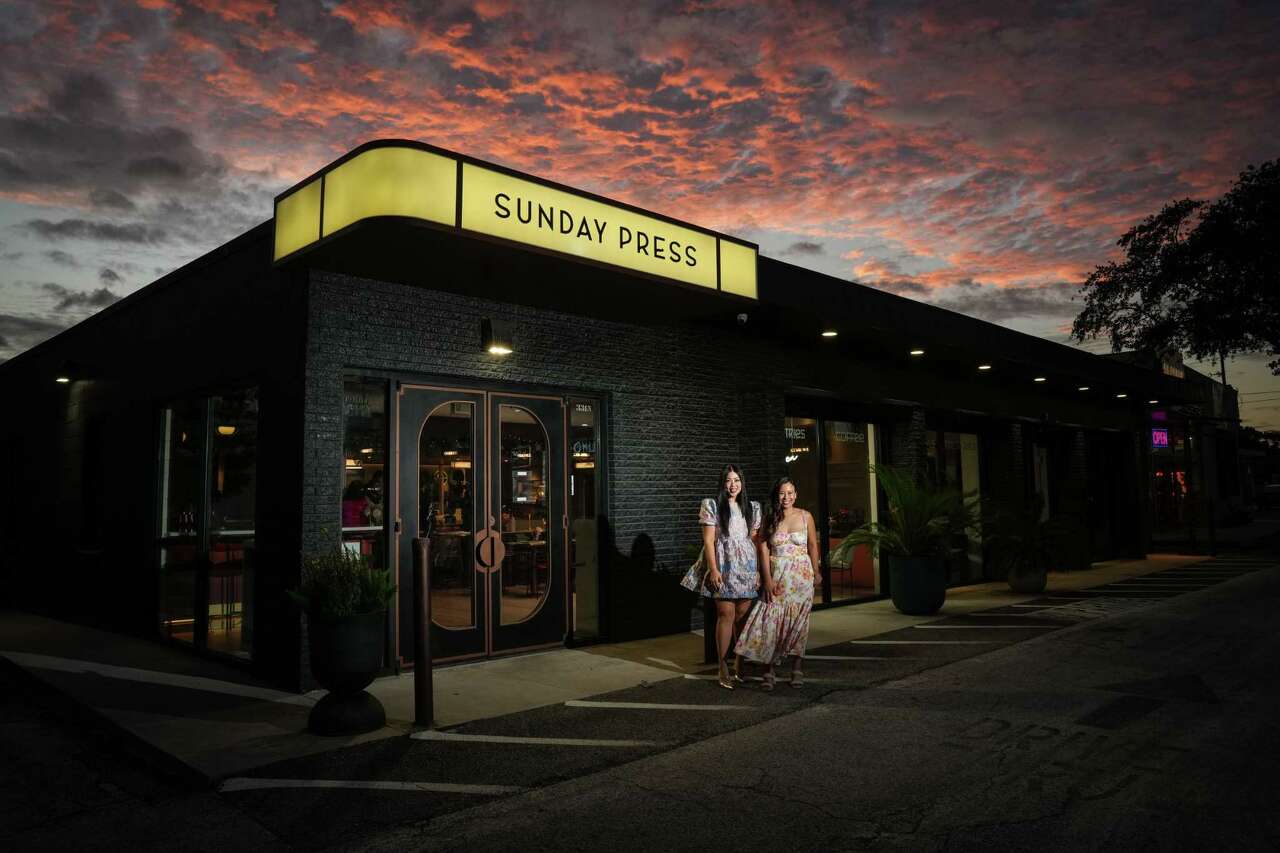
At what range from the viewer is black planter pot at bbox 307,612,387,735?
18.5 feet

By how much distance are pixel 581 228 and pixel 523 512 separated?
308cm

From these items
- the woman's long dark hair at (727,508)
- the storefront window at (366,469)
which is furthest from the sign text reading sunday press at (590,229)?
the woman's long dark hair at (727,508)

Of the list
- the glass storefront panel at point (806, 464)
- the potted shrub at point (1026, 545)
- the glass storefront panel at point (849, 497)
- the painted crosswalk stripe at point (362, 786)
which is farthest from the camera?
the potted shrub at point (1026, 545)

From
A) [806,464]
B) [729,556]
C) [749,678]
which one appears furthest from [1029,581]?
[729,556]

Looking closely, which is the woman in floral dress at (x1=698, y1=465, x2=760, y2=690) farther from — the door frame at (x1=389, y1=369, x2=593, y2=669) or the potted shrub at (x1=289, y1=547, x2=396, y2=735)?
the potted shrub at (x1=289, y1=547, x2=396, y2=735)

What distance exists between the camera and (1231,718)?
5.68m

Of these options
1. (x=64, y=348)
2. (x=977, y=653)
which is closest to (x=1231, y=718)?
(x=977, y=653)

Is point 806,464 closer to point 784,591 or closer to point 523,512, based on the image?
point 523,512

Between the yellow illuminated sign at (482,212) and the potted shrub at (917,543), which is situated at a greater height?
the yellow illuminated sign at (482,212)

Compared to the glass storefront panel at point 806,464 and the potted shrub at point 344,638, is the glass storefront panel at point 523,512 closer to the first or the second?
the potted shrub at point 344,638

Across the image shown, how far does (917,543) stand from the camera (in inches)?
441

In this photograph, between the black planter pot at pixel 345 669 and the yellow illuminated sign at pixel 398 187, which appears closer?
the black planter pot at pixel 345 669

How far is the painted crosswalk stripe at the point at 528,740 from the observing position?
213 inches

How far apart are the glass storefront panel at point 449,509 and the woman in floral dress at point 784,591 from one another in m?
2.82
